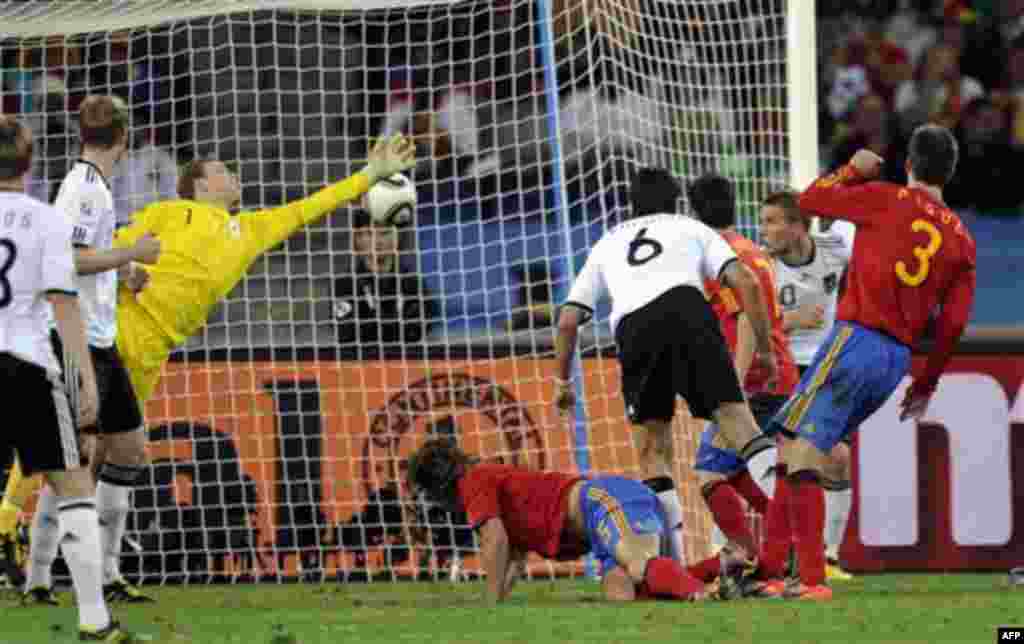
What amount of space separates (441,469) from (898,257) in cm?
217

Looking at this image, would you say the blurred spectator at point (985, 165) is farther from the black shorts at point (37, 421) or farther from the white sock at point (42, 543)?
the black shorts at point (37, 421)

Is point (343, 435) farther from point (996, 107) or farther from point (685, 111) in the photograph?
point (996, 107)

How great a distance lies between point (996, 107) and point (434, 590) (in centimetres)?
1133

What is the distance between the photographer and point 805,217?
11.4m

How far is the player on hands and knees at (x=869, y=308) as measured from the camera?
9.56 m

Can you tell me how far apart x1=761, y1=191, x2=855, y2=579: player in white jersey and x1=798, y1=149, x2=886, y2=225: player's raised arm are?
1.62 metres

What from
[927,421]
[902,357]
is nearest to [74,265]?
[902,357]

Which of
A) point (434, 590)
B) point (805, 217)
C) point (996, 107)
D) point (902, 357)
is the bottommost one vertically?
point (434, 590)

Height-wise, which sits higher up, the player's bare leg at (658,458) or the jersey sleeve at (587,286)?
the jersey sleeve at (587,286)

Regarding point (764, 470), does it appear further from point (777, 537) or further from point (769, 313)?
point (777, 537)

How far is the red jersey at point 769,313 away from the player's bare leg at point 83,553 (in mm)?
3881

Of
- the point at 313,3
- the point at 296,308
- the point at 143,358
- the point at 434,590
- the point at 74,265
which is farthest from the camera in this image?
the point at 296,308

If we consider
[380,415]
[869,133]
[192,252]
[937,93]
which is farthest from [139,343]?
[937,93]

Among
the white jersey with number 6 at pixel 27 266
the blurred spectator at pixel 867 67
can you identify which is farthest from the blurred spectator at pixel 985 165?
the white jersey with number 6 at pixel 27 266
